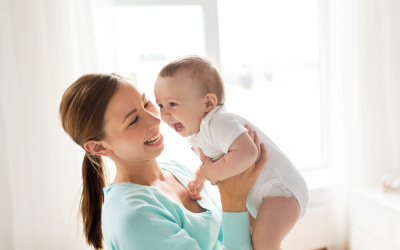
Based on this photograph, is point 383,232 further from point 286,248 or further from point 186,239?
point 186,239

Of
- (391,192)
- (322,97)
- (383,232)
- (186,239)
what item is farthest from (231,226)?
(322,97)

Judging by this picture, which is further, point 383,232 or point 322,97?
point 322,97

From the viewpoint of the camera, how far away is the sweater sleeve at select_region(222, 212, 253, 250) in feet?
3.90

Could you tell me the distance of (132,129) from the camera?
1224 millimetres

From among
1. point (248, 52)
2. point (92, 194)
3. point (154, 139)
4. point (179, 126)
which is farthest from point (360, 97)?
point (92, 194)

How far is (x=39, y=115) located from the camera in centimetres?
212

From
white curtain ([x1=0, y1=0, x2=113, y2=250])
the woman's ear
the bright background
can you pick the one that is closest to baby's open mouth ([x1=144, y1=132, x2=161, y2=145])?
the woman's ear

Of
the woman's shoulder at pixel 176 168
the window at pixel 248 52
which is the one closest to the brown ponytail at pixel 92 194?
the woman's shoulder at pixel 176 168

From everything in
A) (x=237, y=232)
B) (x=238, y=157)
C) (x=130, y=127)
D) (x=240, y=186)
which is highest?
(x=130, y=127)

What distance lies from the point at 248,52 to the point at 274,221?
203 centimetres

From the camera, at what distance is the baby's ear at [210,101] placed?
1.29 m

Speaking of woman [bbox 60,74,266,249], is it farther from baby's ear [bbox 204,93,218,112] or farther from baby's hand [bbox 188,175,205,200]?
baby's ear [bbox 204,93,218,112]

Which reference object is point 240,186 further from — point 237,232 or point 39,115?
point 39,115

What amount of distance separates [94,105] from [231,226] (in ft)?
1.89
